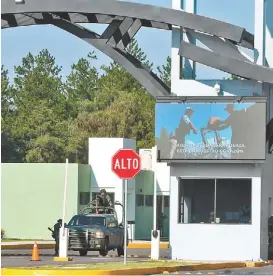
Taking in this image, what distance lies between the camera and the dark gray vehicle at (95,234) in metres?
37.1

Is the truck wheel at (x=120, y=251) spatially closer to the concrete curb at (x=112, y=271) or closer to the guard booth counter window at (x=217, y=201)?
the guard booth counter window at (x=217, y=201)

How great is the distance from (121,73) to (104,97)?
3474 mm

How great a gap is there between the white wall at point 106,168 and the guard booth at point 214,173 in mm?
23936

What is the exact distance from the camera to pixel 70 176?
58594mm

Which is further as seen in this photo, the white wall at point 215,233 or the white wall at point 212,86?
the white wall at point 212,86

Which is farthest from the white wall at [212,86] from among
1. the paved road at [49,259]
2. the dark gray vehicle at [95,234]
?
the dark gray vehicle at [95,234]

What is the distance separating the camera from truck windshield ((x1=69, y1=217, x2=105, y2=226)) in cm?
3847

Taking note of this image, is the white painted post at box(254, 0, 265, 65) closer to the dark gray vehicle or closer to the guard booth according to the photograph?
the guard booth

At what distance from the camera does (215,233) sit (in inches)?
1340

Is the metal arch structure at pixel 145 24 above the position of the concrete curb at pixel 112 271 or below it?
above

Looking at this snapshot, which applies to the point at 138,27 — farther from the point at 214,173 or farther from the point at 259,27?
the point at 214,173

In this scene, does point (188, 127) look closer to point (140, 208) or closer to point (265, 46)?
point (265, 46)

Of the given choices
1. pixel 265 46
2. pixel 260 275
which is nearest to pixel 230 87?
pixel 265 46

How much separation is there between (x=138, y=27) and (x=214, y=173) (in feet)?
19.8
